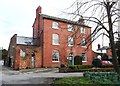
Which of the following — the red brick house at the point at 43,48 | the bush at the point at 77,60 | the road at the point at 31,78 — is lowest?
the road at the point at 31,78

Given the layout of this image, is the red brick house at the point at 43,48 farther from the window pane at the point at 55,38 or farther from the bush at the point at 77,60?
the bush at the point at 77,60

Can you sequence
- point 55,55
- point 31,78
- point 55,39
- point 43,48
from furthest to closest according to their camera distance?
point 55,39
point 55,55
point 43,48
point 31,78

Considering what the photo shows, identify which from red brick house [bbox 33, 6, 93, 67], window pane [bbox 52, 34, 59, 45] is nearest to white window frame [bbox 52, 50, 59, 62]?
red brick house [bbox 33, 6, 93, 67]

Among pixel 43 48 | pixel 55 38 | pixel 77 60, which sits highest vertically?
pixel 55 38

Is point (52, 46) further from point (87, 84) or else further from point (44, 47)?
point (87, 84)

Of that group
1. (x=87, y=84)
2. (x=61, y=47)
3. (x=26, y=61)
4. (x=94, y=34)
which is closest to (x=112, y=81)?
(x=87, y=84)

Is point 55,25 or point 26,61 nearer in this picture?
point 26,61

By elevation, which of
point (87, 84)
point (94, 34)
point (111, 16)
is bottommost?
point (87, 84)

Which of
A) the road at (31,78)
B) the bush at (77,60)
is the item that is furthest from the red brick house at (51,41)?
the road at (31,78)

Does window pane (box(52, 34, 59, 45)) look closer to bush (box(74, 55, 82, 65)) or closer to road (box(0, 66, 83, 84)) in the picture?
bush (box(74, 55, 82, 65))

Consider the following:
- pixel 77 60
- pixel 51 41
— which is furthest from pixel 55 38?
pixel 77 60

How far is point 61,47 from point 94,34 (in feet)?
91.4

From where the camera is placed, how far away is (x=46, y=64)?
41031 millimetres

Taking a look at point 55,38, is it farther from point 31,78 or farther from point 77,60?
point 31,78
